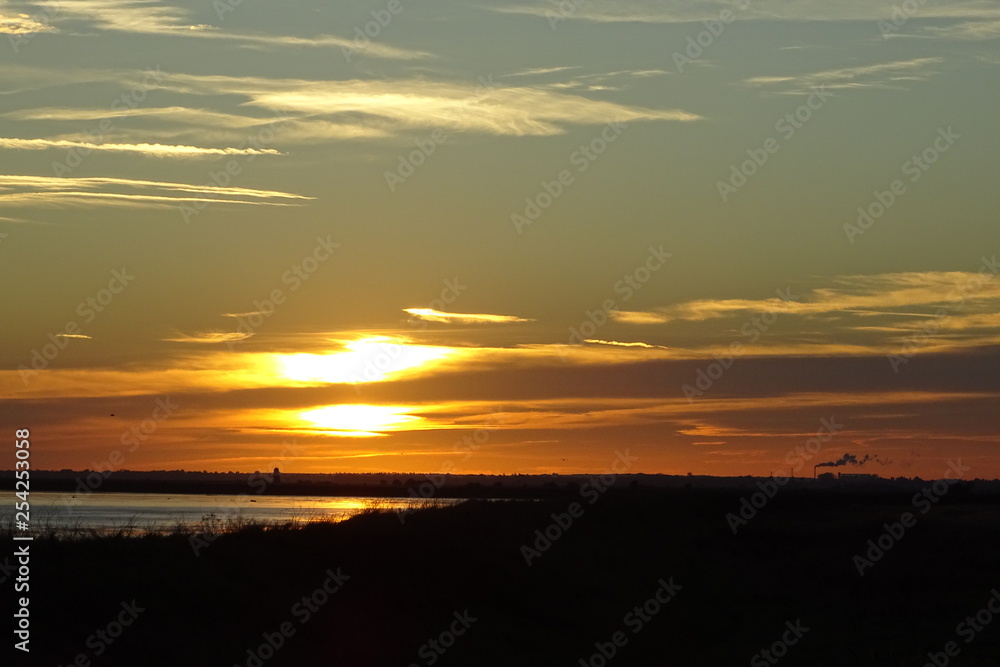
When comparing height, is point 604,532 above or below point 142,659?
below

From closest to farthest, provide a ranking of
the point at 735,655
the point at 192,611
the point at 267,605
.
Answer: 1. the point at 192,611
2. the point at 267,605
3. the point at 735,655

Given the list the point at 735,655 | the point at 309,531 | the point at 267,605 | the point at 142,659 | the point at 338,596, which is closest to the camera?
the point at 142,659

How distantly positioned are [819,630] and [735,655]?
16.9 ft

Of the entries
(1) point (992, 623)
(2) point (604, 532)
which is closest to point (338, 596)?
(1) point (992, 623)

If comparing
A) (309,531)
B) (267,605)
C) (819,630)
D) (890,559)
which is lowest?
(890,559)

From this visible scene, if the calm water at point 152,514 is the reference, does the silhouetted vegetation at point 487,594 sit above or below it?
above

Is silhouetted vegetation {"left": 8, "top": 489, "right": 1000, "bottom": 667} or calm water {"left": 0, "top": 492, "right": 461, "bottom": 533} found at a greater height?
silhouetted vegetation {"left": 8, "top": 489, "right": 1000, "bottom": 667}

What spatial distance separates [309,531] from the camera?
30703 millimetres

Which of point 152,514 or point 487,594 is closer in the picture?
point 487,594

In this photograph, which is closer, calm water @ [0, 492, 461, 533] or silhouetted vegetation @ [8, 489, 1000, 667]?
silhouetted vegetation @ [8, 489, 1000, 667]

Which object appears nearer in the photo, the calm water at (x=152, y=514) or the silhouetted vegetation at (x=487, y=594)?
the silhouetted vegetation at (x=487, y=594)

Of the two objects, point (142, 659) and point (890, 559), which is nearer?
point (142, 659)

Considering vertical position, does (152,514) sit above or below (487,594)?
below

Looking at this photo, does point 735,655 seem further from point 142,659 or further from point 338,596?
point 142,659
